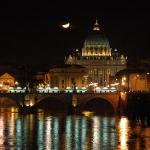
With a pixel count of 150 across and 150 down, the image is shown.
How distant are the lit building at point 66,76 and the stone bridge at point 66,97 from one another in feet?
117

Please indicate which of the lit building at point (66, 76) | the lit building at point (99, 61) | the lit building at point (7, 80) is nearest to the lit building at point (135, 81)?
the lit building at point (66, 76)

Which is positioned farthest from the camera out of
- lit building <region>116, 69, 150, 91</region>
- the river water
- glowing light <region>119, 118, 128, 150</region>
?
lit building <region>116, 69, 150, 91</region>

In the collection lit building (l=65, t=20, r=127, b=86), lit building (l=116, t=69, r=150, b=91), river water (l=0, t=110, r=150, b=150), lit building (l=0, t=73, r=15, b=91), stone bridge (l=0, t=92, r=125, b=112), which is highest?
lit building (l=65, t=20, r=127, b=86)

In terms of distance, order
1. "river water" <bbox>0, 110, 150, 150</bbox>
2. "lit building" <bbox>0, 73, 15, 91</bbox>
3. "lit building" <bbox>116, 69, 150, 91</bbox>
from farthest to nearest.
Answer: "lit building" <bbox>0, 73, 15, 91</bbox>, "lit building" <bbox>116, 69, 150, 91</bbox>, "river water" <bbox>0, 110, 150, 150</bbox>

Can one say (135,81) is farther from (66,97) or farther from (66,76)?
(66,76)

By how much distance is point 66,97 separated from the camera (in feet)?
404

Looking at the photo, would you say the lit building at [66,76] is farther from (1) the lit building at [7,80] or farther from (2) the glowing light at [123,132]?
Answer: (2) the glowing light at [123,132]

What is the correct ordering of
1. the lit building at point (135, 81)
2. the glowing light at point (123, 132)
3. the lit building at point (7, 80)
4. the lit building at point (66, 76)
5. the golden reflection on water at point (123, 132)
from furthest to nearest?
the lit building at point (66, 76), the lit building at point (7, 80), the lit building at point (135, 81), the glowing light at point (123, 132), the golden reflection on water at point (123, 132)

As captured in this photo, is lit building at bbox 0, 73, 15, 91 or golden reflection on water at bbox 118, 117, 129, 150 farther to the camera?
lit building at bbox 0, 73, 15, 91

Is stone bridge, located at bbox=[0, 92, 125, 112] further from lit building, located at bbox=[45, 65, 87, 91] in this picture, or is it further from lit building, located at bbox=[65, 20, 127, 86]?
lit building, located at bbox=[65, 20, 127, 86]

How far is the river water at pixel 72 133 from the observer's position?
71188 mm

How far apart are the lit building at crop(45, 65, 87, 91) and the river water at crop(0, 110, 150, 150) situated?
5614 centimetres

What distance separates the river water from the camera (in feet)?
234

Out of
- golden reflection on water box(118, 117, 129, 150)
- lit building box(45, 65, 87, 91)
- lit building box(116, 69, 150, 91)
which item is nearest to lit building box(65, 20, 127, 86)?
lit building box(45, 65, 87, 91)
